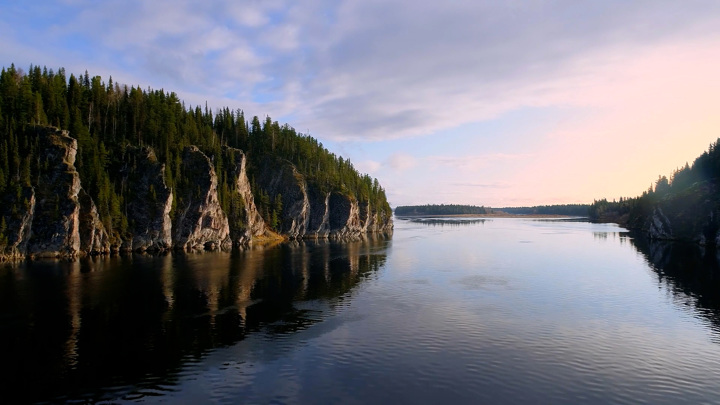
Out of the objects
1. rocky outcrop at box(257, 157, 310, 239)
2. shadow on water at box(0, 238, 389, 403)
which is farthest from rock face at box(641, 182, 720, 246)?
rocky outcrop at box(257, 157, 310, 239)

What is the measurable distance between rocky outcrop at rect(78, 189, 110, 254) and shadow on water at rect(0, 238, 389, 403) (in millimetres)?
13002

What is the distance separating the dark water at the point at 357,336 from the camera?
31.5 m

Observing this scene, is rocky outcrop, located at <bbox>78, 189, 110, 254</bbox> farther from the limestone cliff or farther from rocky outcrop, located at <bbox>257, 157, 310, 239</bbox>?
the limestone cliff

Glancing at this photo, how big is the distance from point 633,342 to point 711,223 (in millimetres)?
125588

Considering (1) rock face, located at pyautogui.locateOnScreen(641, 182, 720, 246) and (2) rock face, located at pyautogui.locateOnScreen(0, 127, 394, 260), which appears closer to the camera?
(2) rock face, located at pyautogui.locateOnScreen(0, 127, 394, 260)

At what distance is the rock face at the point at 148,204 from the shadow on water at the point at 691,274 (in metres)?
123

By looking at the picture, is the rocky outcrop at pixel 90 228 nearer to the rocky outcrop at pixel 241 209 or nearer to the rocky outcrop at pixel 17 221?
the rocky outcrop at pixel 17 221

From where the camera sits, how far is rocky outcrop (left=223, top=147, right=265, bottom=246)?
150750mm

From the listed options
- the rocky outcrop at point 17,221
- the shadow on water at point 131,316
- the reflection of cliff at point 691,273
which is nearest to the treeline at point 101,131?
the rocky outcrop at point 17,221

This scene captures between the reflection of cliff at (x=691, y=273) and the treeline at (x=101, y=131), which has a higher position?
the treeline at (x=101, y=131)

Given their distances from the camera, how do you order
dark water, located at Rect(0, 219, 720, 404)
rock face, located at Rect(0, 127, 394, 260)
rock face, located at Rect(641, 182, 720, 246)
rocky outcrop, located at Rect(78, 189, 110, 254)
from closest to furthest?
1. dark water, located at Rect(0, 219, 720, 404)
2. rock face, located at Rect(0, 127, 394, 260)
3. rocky outcrop, located at Rect(78, 189, 110, 254)
4. rock face, located at Rect(641, 182, 720, 246)

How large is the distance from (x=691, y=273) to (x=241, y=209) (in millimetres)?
130070

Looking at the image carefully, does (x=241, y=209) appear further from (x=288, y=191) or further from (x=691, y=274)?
(x=691, y=274)

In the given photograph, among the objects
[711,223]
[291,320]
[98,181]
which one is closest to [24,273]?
[98,181]
